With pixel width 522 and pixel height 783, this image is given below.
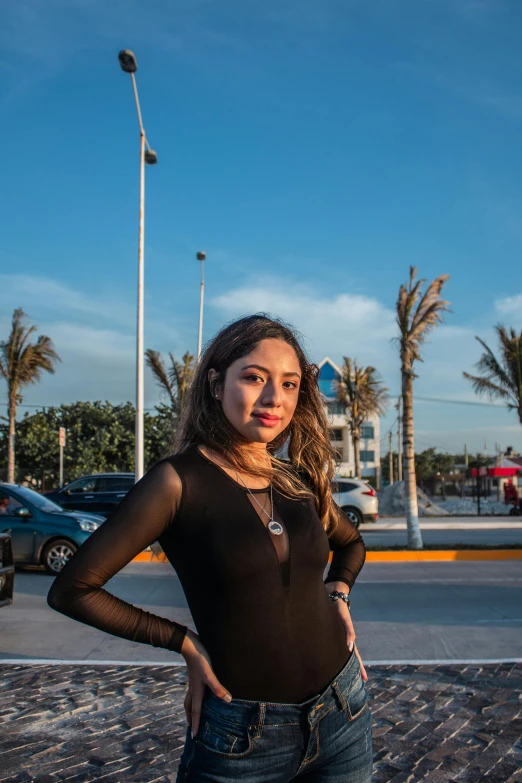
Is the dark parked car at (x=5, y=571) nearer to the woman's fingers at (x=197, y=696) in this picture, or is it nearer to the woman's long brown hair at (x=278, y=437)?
the woman's long brown hair at (x=278, y=437)

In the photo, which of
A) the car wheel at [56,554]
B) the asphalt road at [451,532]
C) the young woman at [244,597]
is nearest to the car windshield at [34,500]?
the car wheel at [56,554]

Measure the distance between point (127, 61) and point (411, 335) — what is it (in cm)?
822

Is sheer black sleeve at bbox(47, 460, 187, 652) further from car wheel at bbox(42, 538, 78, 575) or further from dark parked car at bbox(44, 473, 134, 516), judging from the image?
dark parked car at bbox(44, 473, 134, 516)

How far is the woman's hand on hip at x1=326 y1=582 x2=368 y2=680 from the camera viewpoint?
1849mm

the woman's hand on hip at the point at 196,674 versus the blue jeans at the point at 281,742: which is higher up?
the woman's hand on hip at the point at 196,674

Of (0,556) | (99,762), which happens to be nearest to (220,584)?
(99,762)

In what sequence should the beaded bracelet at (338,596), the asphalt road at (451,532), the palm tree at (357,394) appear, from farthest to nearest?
1. the palm tree at (357,394)
2. the asphalt road at (451,532)
3. the beaded bracelet at (338,596)

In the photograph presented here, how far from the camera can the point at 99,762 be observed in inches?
140

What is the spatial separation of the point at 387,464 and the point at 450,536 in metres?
75.7

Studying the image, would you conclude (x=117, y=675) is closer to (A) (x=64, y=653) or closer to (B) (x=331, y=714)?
(A) (x=64, y=653)

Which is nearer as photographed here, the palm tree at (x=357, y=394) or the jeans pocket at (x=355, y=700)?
the jeans pocket at (x=355, y=700)

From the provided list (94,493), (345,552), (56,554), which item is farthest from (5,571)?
(94,493)

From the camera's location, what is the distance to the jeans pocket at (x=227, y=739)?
1.57 metres

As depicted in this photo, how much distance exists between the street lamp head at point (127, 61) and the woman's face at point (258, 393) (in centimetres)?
1465
